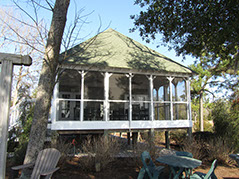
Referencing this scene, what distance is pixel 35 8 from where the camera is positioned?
5953mm

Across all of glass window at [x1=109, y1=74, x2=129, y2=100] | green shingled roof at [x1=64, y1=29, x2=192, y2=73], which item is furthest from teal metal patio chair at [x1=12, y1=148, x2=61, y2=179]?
glass window at [x1=109, y1=74, x2=129, y2=100]

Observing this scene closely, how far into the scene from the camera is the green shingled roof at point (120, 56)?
34.6 feet

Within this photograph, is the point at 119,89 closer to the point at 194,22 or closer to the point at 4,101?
the point at 194,22

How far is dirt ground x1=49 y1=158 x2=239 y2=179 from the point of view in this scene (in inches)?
237

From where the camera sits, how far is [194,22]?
9281 mm

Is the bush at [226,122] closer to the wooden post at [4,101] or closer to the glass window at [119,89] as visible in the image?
the glass window at [119,89]

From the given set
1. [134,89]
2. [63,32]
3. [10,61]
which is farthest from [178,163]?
[134,89]

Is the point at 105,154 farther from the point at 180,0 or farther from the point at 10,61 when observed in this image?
the point at 180,0

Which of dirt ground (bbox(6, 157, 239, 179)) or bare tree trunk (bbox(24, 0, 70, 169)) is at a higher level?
bare tree trunk (bbox(24, 0, 70, 169))

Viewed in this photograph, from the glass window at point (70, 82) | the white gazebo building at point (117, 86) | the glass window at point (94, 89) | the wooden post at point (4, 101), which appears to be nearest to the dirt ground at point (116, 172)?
the wooden post at point (4, 101)

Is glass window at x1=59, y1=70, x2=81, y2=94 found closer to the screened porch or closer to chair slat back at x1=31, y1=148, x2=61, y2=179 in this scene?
the screened porch

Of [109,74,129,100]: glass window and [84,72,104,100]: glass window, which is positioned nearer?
[84,72,104,100]: glass window

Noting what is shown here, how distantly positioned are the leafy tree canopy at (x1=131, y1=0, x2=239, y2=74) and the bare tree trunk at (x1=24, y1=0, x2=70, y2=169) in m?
5.87

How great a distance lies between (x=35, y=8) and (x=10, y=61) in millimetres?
2785
